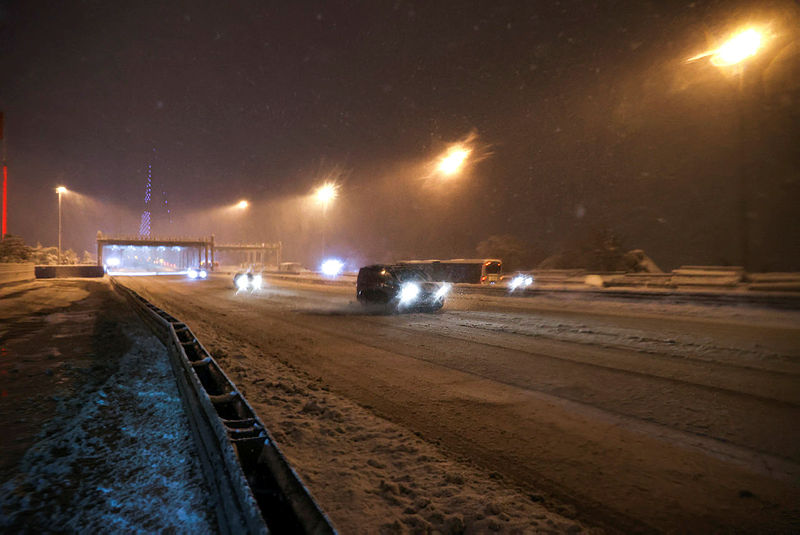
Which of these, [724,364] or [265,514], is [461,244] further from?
[265,514]

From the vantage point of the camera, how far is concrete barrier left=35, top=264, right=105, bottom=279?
4391 centimetres

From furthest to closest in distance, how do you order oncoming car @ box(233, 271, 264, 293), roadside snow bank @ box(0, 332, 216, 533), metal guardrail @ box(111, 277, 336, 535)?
oncoming car @ box(233, 271, 264, 293) < roadside snow bank @ box(0, 332, 216, 533) < metal guardrail @ box(111, 277, 336, 535)

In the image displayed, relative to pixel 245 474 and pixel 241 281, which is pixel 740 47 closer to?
pixel 245 474

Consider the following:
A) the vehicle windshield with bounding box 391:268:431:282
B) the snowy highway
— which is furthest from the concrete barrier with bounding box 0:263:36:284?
the vehicle windshield with bounding box 391:268:431:282

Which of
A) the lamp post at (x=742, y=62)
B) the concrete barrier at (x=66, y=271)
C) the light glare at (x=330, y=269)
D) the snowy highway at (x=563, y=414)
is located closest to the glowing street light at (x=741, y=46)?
the lamp post at (x=742, y=62)

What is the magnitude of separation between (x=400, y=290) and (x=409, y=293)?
0.33 metres

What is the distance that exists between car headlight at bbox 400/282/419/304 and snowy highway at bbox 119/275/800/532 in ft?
11.9

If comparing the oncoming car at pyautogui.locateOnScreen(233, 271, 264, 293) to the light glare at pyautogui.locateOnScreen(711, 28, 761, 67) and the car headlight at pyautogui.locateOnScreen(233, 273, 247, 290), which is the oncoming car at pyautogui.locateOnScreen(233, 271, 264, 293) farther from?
the light glare at pyautogui.locateOnScreen(711, 28, 761, 67)

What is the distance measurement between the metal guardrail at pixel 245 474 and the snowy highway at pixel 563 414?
19.3 inches

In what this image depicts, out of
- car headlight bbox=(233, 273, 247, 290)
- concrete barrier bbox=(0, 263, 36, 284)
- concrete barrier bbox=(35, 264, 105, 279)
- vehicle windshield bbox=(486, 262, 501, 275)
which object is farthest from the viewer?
concrete barrier bbox=(35, 264, 105, 279)

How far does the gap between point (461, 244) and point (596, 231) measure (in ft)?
96.6

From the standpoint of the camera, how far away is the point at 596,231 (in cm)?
3612

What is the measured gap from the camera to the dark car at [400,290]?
47.7 feet

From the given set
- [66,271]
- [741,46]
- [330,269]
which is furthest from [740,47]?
[66,271]
